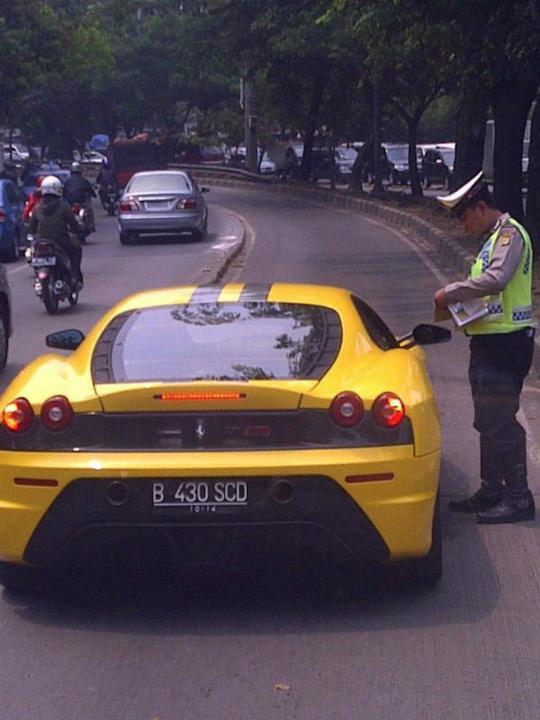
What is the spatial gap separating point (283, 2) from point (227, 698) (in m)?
36.9

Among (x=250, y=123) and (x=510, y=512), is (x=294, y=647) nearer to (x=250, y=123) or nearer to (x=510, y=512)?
(x=510, y=512)

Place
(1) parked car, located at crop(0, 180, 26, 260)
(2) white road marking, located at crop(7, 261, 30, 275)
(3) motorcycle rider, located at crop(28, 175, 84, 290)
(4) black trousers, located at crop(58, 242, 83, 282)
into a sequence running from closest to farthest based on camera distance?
1. (3) motorcycle rider, located at crop(28, 175, 84, 290)
2. (4) black trousers, located at crop(58, 242, 83, 282)
3. (2) white road marking, located at crop(7, 261, 30, 275)
4. (1) parked car, located at crop(0, 180, 26, 260)

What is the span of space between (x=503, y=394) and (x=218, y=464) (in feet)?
7.00

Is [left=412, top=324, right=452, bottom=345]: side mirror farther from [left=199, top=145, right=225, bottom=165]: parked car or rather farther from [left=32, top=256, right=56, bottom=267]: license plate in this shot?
[left=199, top=145, right=225, bottom=165]: parked car

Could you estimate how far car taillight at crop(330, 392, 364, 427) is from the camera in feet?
18.4

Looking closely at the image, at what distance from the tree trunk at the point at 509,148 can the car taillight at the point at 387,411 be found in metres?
17.0

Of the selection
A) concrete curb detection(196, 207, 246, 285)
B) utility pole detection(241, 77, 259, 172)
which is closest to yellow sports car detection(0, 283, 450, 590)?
concrete curb detection(196, 207, 246, 285)

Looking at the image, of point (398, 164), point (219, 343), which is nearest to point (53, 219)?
point (219, 343)

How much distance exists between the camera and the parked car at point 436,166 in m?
53.8

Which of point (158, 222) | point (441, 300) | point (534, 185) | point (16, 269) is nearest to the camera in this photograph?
point (441, 300)

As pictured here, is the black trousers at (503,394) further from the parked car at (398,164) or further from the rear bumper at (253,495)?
the parked car at (398,164)

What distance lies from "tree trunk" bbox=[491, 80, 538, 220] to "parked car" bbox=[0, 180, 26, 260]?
894 cm

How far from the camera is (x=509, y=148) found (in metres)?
22.9

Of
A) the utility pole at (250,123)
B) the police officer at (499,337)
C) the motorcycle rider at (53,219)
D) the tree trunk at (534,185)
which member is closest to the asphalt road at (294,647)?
the police officer at (499,337)
